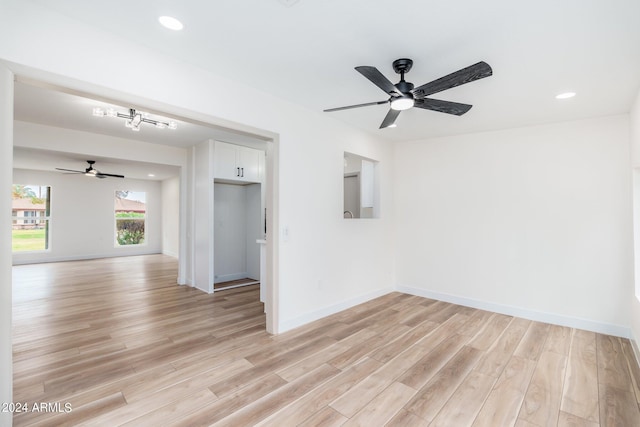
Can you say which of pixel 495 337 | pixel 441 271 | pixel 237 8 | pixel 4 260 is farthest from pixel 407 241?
pixel 4 260

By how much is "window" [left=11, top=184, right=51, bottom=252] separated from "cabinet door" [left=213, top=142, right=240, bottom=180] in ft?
21.8

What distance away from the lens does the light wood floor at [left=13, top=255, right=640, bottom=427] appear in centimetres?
197

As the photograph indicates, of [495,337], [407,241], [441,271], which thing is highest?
[407,241]

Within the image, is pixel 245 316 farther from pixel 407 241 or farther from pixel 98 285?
pixel 98 285

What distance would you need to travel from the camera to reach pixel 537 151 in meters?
3.84

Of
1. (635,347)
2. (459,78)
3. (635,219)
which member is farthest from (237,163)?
(635,347)

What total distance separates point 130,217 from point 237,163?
21.8 ft

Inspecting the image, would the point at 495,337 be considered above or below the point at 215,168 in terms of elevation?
below

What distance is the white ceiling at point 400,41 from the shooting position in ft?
5.90

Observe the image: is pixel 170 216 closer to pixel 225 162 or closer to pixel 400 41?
pixel 225 162

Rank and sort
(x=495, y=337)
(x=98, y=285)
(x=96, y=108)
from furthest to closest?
(x=98, y=285) < (x=96, y=108) < (x=495, y=337)

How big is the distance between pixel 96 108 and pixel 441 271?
17.0ft

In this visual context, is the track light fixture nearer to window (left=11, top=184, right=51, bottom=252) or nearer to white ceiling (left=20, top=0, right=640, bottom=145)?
white ceiling (left=20, top=0, right=640, bottom=145)

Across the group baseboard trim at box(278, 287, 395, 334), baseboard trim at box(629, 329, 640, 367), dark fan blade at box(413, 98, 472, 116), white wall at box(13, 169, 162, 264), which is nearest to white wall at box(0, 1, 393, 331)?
baseboard trim at box(278, 287, 395, 334)
